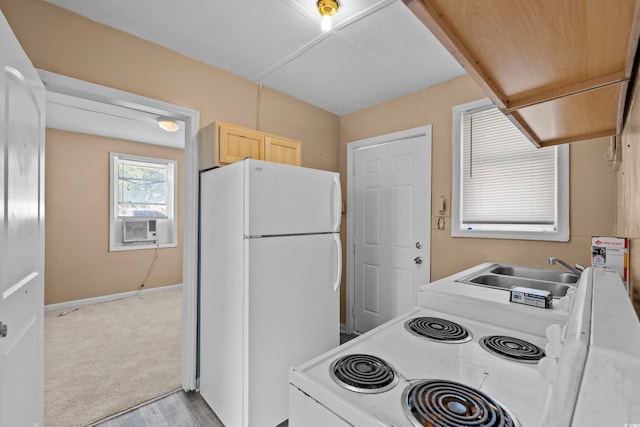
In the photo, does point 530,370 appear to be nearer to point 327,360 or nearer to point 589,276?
point 589,276

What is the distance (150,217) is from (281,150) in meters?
3.58

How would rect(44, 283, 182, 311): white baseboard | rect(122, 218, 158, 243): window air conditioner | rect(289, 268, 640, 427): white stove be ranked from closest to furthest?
rect(289, 268, 640, 427): white stove → rect(44, 283, 182, 311): white baseboard → rect(122, 218, 158, 243): window air conditioner

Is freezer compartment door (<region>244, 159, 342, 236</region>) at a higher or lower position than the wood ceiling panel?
lower

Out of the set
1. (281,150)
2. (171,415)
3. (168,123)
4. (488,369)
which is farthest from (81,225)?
(488,369)

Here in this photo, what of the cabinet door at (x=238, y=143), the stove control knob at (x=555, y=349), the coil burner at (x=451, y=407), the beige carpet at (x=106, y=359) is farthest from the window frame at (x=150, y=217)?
the stove control knob at (x=555, y=349)

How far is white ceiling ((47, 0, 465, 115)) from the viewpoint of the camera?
1.67 meters

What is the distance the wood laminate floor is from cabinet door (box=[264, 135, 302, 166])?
187 centimetres

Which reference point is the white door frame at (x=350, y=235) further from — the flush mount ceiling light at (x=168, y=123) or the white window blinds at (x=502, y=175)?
the flush mount ceiling light at (x=168, y=123)

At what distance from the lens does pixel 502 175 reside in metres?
2.27

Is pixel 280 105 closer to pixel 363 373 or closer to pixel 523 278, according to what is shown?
pixel 523 278

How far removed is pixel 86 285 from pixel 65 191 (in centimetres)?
139

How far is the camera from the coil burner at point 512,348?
0.92m

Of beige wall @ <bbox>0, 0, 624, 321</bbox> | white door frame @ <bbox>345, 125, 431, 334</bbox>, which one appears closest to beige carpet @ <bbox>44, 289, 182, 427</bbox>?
white door frame @ <bbox>345, 125, 431, 334</bbox>

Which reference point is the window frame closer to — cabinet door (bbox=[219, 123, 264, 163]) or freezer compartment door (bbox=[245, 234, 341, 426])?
cabinet door (bbox=[219, 123, 264, 163])
